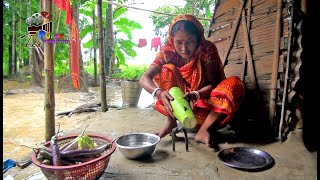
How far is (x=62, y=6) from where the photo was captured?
6.92 meters

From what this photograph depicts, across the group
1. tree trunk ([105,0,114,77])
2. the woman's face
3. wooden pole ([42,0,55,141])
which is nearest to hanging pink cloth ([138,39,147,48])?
tree trunk ([105,0,114,77])

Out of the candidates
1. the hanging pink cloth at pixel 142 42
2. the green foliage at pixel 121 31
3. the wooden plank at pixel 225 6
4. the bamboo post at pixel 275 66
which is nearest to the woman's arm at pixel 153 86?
the bamboo post at pixel 275 66

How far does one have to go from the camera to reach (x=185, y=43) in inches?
107

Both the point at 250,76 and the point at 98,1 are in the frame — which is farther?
the point at 98,1

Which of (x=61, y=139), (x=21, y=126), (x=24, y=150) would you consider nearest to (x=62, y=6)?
(x=21, y=126)

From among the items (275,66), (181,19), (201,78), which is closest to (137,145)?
(201,78)

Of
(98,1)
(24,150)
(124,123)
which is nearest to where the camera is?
(124,123)

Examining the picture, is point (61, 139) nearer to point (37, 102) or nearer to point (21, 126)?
point (21, 126)

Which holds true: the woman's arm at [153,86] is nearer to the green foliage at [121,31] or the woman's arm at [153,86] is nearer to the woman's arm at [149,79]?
the woman's arm at [149,79]

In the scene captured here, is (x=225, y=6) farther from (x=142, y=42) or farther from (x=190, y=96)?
(x=142, y=42)

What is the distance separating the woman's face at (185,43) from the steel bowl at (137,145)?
101 cm

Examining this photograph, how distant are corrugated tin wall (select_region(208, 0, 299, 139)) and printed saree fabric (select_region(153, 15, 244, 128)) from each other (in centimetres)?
40

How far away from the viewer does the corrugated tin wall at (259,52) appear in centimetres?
280

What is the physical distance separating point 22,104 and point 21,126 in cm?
298
